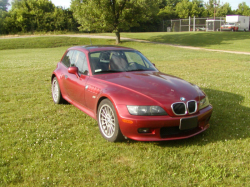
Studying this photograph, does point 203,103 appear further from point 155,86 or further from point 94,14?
point 94,14

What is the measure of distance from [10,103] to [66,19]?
42135mm

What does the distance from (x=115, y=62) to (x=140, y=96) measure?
60.9 inches

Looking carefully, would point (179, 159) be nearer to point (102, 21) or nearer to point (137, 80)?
point (137, 80)

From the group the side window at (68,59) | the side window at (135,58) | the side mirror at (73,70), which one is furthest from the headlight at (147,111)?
the side window at (68,59)

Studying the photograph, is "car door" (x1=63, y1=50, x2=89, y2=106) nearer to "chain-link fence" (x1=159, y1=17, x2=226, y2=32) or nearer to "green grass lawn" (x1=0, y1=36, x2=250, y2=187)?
"green grass lawn" (x1=0, y1=36, x2=250, y2=187)

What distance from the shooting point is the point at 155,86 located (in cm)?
438

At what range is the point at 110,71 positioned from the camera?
5195mm

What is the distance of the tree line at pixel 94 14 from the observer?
88.5ft

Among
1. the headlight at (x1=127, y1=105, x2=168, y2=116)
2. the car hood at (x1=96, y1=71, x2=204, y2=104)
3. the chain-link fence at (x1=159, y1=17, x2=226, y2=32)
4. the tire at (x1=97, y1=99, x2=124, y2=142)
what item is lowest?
the tire at (x1=97, y1=99, x2=124, y2=142)

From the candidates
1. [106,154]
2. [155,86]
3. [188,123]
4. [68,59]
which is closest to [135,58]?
[155,86]

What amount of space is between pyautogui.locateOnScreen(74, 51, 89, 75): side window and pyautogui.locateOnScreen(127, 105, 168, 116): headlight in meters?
1.72

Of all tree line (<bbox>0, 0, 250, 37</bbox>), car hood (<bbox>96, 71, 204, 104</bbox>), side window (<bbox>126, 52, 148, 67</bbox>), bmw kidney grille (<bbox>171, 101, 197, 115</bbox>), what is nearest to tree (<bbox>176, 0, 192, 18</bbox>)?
tree line (<bbox>0, 0, 250, 37</bbox>)

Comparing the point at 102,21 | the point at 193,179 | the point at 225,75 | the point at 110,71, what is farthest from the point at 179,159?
the point at 102,21

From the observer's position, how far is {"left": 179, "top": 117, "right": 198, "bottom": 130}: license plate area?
392cm
